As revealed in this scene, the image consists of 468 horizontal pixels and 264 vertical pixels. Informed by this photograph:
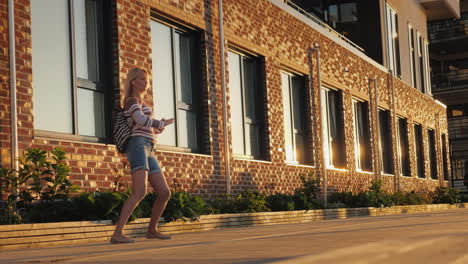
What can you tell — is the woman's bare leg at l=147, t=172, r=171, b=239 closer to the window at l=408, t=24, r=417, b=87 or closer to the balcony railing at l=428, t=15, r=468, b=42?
the window at l=408, t=24, r=417, b=87

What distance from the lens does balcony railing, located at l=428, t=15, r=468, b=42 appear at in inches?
1953

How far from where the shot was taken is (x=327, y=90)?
2131 cm

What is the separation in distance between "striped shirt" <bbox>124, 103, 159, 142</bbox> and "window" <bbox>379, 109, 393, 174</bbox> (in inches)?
787

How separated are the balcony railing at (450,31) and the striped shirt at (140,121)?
147 feet

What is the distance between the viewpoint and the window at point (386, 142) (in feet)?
88.0

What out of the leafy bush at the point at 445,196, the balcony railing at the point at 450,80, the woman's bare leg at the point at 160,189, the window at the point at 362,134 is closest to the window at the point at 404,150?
the leafy bush at the point at 445,196

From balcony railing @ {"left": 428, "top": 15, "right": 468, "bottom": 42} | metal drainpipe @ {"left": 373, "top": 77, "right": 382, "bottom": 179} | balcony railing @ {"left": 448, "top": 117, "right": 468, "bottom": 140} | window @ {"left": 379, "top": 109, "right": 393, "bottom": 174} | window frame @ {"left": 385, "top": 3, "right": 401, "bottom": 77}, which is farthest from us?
balcony railing @ {"left": 448, "top": 117, "right": 468, "bottom": 140}

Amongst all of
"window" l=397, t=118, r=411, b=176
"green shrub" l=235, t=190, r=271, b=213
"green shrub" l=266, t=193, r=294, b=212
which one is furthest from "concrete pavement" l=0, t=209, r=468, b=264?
"window" l=397, t=118, r=411, b=176

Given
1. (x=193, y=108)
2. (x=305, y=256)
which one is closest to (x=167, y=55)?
(x=193, y=108)

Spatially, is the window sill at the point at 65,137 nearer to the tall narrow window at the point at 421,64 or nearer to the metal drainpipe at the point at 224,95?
the metal drainpipe at the point at 224,95

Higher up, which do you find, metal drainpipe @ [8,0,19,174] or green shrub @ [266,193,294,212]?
metal drainpipe @ [8,0,19,174]

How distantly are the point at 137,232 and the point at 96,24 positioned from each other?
11.8ft

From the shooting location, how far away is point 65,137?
10234 millimetres

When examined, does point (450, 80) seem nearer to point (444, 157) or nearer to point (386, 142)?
point (444, 157)
